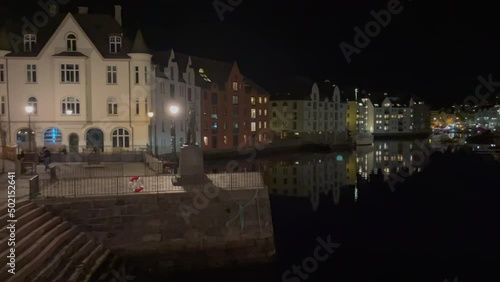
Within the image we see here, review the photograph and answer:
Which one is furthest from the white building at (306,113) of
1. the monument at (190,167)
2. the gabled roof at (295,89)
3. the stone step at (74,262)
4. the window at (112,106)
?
the stone step at (74,262)

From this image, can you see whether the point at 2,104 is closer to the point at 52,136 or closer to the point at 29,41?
the point at 52,136

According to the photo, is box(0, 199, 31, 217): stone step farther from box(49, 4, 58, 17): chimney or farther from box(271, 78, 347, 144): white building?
box(271, 78, 347, 144): white building

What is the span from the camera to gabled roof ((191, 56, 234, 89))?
71.4m

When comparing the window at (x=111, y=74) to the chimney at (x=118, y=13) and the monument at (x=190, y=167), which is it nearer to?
the chimney at (x=118, y=13)

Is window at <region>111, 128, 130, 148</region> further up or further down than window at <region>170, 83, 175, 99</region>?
further down

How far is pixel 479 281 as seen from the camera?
2044cm

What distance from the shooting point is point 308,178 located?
179 feet

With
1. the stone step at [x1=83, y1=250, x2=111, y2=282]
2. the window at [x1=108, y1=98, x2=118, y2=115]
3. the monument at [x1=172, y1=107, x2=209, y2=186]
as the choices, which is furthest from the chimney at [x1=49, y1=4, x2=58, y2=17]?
the stone step at [x1=83, y1=250, x2=111, y2=282]

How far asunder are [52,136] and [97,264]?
28.0m

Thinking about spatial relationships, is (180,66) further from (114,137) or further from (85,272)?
(85,272)

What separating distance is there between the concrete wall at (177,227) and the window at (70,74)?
83.2 ft

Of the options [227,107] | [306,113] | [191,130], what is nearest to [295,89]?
[306,113]

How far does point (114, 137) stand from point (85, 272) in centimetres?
2827

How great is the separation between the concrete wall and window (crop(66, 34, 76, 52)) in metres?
26.5
